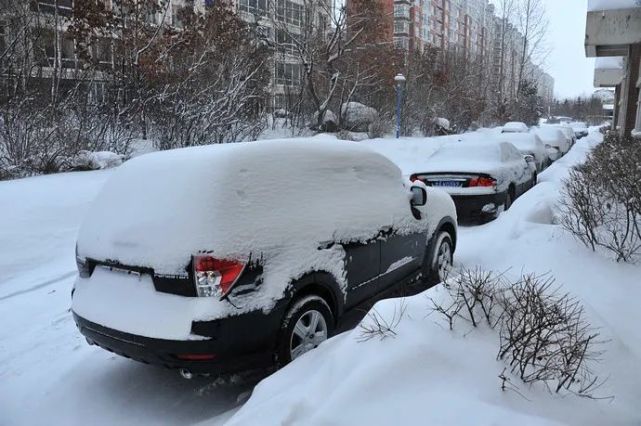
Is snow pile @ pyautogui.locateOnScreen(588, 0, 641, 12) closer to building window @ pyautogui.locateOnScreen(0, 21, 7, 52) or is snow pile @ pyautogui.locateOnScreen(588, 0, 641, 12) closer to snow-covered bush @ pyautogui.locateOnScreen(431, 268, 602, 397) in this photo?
snow-covered bush @ pyautogui.locateOnScreen(431, 268, 602, 397)

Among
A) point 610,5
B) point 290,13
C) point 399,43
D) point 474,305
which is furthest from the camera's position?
point 399,43

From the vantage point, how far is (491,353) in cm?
268

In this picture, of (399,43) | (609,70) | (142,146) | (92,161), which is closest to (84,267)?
(92,161)

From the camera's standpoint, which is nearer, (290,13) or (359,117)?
(359,117)

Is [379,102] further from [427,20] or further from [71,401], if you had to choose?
[427,20]

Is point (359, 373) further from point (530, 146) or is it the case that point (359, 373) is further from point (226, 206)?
point (530, 146)

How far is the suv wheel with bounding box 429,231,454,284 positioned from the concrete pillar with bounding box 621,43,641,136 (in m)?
17.2

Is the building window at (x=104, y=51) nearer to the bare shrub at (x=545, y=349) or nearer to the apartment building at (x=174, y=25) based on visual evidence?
the apartment building at (x=174, y=25)

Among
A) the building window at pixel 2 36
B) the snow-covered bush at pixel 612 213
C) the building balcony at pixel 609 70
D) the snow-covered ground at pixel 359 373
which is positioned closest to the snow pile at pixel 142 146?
the building window at pixel 2 36

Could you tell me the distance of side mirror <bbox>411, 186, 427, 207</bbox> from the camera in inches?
199

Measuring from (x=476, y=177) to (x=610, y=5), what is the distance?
10008 mm

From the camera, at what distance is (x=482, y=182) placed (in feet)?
28.1

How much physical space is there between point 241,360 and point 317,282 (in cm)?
76

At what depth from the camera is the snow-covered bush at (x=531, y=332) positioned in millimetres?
2539
